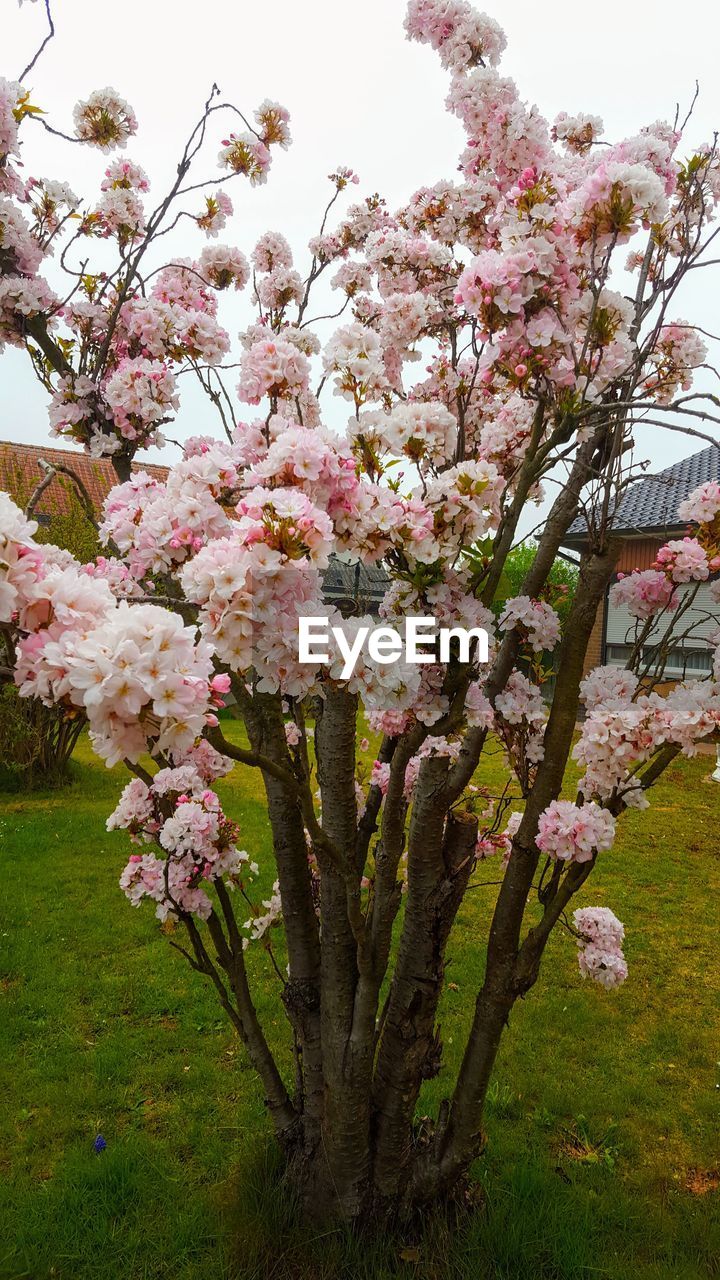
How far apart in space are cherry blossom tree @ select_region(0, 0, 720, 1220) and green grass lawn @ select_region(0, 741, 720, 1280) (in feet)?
0.89

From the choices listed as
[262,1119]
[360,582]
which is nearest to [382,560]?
[360,582]

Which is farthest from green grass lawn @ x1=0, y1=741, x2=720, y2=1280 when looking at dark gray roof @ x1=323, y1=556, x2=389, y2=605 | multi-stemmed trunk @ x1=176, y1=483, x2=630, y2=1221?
dark gray roof @ x1=323, y1=556, x2=389, y2=605

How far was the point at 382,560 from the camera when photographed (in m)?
1.77

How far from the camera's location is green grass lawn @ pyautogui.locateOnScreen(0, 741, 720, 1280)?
2.51 metres

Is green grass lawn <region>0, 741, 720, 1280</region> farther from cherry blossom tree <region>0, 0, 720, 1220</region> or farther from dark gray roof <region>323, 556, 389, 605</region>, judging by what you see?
dark gray roof <region>323, 556, 389, 605</region>

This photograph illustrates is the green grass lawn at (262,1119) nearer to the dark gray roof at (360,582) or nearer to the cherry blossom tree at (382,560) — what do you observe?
the cherry blossom tree at (382,560)

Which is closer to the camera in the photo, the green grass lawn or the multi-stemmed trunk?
the multi-stemmed trunk

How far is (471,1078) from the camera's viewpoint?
99.9 inches

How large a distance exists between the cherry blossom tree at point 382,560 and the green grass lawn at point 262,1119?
10.6 inches

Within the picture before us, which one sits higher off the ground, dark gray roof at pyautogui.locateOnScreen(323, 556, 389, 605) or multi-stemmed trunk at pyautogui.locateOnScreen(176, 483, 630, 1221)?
dark gray roof at pyautogui.locateOnScreen(323, 556, 389, 605)

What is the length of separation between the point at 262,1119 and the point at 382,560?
8.84 ft

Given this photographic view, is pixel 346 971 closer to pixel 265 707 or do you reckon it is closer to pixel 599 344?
pixel 265 707

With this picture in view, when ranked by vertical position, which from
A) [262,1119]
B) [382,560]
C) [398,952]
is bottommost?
[262,1119]

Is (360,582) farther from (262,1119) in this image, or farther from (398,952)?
(262,1119)
